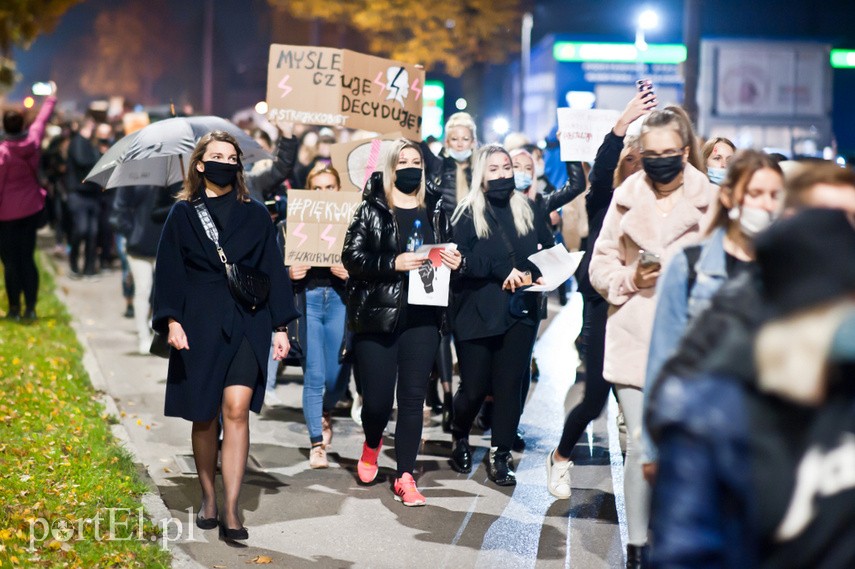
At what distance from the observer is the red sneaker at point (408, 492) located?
24.2 ft

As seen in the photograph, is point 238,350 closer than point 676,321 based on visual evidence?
No

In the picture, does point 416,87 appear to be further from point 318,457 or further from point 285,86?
point 318,457

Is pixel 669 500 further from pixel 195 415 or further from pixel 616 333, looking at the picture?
pixel 195 415

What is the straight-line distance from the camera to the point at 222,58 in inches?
2938

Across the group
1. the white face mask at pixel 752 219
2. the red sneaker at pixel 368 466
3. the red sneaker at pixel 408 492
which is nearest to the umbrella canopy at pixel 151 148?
the red sneaker at pixel 368 466

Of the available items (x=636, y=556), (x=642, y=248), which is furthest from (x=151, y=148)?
(x=636, y=556)

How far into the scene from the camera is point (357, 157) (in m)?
9.45

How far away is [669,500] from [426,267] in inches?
185

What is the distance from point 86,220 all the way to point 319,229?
11.6m

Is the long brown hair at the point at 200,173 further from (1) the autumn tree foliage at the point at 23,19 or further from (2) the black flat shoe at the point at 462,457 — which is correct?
(1) the autumn tree foliage at the point at 23,19

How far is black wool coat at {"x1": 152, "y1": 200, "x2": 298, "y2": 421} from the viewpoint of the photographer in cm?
659

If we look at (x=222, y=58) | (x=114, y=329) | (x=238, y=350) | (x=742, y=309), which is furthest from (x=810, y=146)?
(x=222, y=58)

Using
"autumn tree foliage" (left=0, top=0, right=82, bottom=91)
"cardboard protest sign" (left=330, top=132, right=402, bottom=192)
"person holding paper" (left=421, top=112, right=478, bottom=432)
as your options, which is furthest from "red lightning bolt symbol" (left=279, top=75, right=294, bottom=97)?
"autumn tree foliage" (left=0, top=0, right=82, bottom=91)

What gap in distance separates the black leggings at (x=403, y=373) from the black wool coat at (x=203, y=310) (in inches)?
37.0
